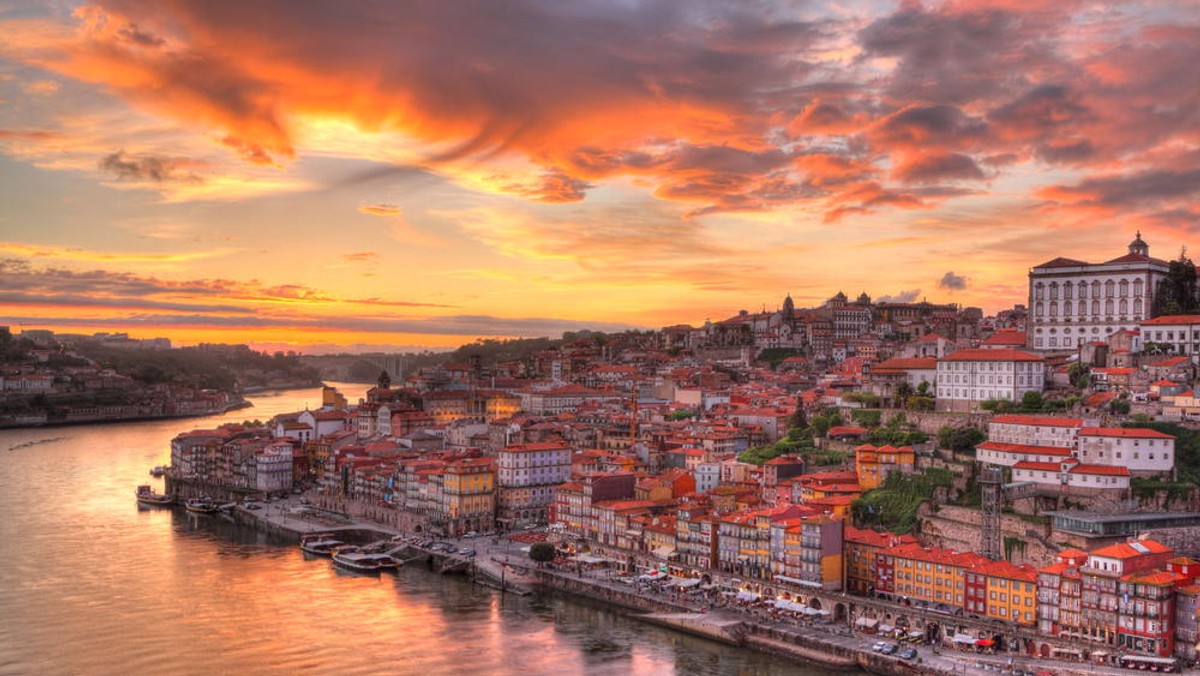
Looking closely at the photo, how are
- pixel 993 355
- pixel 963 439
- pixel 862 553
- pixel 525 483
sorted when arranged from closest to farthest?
pixel 862 553
pixel 963 439
pixel 993 355
pixel 525 483

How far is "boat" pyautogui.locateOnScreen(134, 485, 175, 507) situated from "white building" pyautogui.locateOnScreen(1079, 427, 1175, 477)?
3293 cm

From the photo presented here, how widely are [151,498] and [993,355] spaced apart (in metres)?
30.8

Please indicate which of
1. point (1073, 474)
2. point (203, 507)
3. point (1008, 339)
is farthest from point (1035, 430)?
point (203, 507)

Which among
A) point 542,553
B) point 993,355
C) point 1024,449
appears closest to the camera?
point 1024,449

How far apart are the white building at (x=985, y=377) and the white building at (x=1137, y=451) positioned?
6.07 meters

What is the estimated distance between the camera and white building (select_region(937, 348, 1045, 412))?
101 ft

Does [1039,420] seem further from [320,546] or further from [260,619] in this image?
[320,546]

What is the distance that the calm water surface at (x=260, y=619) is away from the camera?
21.2m

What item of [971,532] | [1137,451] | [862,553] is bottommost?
[862,553]

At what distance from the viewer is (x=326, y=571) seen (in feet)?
98.1

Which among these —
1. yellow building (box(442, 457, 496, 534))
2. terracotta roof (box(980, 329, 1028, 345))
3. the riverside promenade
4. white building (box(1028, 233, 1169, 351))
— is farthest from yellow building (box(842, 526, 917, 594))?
white building (box(1028, 233, 1169, 351))

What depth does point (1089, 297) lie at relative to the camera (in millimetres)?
35938

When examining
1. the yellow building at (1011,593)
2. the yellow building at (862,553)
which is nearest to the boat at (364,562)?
the yellow building at (862,553)

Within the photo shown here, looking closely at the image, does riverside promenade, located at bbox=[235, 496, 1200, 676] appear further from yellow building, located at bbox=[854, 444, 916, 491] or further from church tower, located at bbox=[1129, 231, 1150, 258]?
church tower, located at bbox=[1129, 231, 1150, 258]
